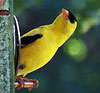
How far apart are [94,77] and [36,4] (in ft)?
5.19

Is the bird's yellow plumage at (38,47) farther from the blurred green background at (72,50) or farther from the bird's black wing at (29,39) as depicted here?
the blurred green background at (72,50)

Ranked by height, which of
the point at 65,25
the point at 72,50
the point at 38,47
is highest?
the point at 72,50

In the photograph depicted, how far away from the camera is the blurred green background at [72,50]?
703 cm

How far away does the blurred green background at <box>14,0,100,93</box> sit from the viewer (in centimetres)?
703

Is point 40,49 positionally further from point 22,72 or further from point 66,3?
point 66,3

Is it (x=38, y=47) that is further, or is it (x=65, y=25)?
(x=65, y=25)

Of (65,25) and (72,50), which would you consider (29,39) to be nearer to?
(65,25)

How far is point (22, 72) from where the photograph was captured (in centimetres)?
328

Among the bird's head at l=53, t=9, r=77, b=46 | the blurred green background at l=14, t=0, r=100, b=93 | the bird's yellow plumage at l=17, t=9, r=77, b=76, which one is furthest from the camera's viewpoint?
the blurred green background at l=14, t=0, r=100, b=93

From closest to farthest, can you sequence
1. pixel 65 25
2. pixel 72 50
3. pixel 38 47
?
pixel 38 47
pixel 65 25
pixel 72 50

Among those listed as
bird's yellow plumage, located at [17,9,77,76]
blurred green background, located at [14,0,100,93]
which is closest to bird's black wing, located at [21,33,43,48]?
bird's yellow plumage, located at [17,9,77,76]

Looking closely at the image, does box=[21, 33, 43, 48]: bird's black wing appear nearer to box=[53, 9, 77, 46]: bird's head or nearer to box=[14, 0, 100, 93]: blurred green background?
box=[53, 9, 77, 46]: bird's head

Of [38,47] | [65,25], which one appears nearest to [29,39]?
[38,47]

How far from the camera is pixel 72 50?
25.4ft
